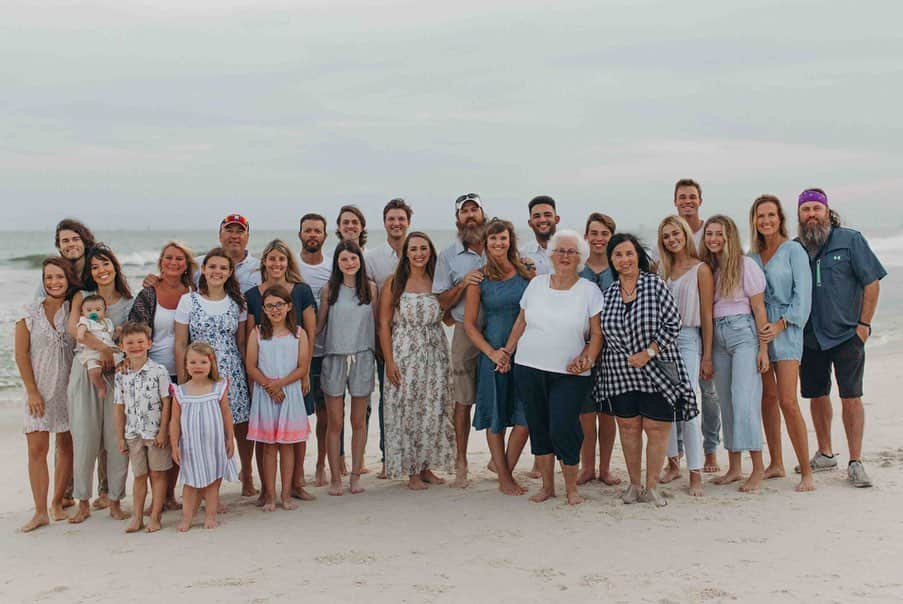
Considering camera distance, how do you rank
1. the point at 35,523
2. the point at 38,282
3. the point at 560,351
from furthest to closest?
the point at 38,282
the point at 35,523
the point at 560,351

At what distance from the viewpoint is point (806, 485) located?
570 cm

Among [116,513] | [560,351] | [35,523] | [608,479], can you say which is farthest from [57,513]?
[608,479]

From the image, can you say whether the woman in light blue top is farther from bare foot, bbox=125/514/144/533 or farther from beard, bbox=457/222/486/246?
bare foot, bbox=125/514/144/533

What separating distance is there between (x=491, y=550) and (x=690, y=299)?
226 centimetres

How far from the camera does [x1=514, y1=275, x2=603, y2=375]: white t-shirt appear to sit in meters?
5.35

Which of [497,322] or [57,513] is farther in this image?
[497,322]

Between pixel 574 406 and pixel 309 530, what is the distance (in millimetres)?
1922

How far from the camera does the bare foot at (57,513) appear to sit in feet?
18.5

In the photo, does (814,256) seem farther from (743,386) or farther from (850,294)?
(743,386)

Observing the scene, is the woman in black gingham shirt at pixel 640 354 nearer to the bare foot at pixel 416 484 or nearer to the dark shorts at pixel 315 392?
the bare foot at pixel 416 484

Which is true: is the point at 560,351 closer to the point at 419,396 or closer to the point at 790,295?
the point at 419,396

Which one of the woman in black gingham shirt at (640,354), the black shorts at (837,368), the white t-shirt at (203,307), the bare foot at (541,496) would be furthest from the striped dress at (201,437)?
the black shorts at (837,368)

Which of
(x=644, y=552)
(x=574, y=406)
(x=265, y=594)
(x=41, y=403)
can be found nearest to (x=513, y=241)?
(x=574, y=406)

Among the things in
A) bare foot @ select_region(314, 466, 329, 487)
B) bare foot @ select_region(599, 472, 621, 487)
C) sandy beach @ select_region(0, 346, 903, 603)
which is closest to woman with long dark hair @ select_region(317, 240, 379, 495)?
bare foot @ select_region(314, 466, 329, 487)
